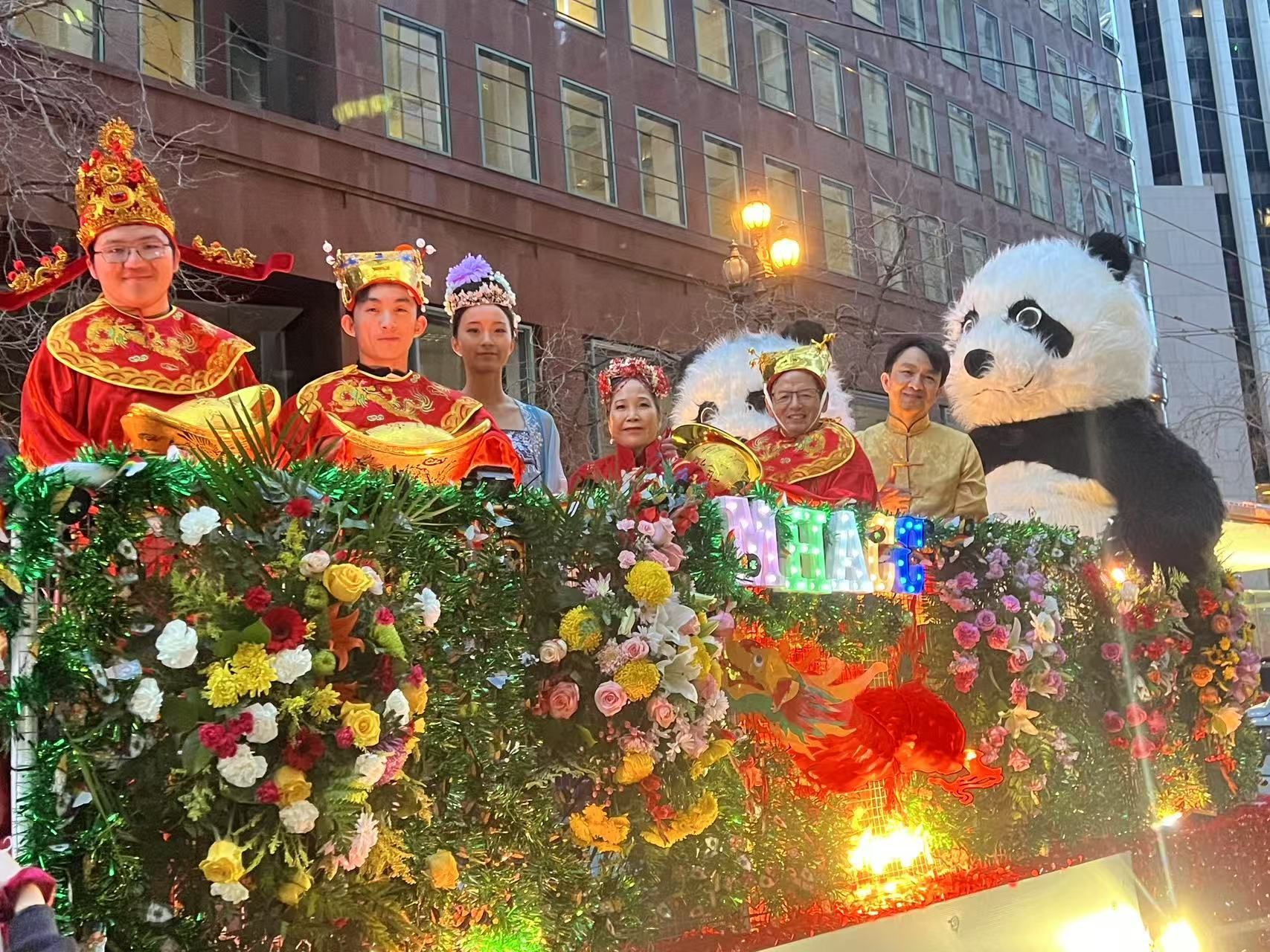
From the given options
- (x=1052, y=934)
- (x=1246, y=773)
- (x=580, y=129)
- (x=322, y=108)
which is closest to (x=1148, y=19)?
(x=580, y=129)

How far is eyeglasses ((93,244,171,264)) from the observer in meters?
3.20

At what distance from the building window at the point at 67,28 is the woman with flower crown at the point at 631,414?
221 inches

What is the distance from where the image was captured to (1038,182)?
53.6ft

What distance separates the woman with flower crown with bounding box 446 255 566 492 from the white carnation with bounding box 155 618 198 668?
6.49 ft

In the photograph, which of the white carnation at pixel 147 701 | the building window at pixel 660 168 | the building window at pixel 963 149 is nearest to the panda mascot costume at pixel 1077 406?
the white carnation at pixel 147 701

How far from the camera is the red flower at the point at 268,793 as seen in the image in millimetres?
2164

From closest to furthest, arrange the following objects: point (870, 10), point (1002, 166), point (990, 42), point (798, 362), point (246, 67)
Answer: point (798, 362), point (246, 67), point (990, 42), point (870, 10), point (1002, 166)

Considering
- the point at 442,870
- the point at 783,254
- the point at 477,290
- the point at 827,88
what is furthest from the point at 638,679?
the point at 827,88

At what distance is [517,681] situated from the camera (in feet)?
9.43

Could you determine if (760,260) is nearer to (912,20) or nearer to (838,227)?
(838,227)

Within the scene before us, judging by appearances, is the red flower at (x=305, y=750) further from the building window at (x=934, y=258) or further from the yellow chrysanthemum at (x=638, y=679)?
the building window at (x=934, y=258)

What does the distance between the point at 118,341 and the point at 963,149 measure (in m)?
14.6

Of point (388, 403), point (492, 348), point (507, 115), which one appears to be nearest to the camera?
point (388, 403)

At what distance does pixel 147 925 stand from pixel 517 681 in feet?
3.14
